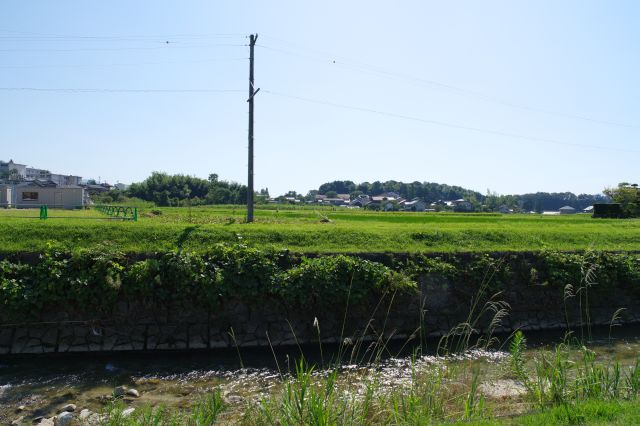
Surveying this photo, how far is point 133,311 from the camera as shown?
920cm

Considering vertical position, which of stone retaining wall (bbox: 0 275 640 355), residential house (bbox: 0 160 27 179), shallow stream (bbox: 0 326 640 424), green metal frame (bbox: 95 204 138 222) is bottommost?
shallow stream (bbox: 0 326 640 424)

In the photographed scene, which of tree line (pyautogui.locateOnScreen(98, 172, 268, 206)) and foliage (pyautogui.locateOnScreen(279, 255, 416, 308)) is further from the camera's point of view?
tree line (pyautogui.locateOnScreen(98, 172, 268, 206))

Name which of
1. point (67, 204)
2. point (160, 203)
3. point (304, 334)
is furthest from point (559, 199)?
point (304, 334)

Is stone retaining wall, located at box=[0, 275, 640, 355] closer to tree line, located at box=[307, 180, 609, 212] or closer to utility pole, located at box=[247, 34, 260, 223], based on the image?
utility pole, located at box=[247, 34, 260, 223]

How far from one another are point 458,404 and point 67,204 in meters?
35.3

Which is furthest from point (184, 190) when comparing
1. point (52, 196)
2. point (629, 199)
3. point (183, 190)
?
point (629, 199)

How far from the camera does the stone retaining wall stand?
28.9ft

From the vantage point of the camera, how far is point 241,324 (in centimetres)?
943

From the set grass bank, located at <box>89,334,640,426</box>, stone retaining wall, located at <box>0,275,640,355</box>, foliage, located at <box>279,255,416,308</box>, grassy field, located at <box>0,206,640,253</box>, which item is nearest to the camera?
grass bank, located at <box>89,334,640,426</box>

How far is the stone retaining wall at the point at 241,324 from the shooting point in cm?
882

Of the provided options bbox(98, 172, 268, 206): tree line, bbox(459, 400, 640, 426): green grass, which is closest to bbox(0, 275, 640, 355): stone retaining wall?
bbox(459, 400, 640, 426): green grass

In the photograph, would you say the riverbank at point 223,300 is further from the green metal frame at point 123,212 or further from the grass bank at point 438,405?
the green metal frame at point 123,212

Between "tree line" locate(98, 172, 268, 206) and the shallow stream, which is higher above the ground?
"tree line" locate(98, 172, 268, 206)

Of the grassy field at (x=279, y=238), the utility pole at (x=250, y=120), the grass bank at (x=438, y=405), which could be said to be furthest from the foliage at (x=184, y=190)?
the grass bank at (x=438, y=405)
